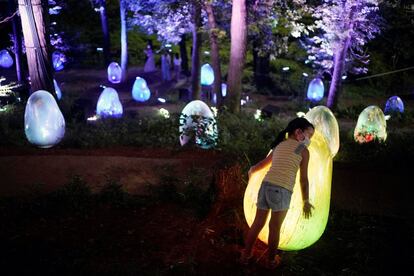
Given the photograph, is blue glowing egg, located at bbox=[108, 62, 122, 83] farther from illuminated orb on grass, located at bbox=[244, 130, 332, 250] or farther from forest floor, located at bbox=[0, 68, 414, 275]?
illuminated orb on grass, located at bbox=[244, 130, 332, 250]

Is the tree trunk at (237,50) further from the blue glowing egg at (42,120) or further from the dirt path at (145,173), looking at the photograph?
the blue glowing egg at (42,120)

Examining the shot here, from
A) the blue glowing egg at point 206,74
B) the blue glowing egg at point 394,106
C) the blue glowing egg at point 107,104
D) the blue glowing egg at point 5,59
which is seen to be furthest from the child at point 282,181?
the blue glowing egg at point 5,59

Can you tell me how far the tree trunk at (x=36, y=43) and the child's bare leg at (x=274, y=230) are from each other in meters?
8.57

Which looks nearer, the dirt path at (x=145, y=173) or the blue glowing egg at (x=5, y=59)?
the dirt path at (x=145, y=173)

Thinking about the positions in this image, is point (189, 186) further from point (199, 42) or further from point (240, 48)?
point (199, 42)

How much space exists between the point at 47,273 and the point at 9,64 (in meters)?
24.0

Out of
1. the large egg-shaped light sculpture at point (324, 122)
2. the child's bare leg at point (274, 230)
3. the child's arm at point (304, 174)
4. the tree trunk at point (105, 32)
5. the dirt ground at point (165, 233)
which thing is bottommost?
the dirt ground at point (165, 233)

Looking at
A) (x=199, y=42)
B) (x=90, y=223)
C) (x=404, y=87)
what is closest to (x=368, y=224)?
(x=90, y=223)

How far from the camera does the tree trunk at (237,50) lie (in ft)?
38.8

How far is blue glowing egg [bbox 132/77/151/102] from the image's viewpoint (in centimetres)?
1817

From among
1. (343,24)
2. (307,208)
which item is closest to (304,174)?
(307,208)

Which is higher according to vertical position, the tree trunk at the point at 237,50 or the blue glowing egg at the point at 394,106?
the tree trunk at the point at 237,50

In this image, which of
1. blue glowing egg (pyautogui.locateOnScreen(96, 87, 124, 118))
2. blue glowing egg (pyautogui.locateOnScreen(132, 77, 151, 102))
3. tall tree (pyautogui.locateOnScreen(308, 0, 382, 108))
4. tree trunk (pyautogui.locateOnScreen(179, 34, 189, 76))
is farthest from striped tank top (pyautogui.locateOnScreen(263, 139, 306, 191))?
tree trunk (pyautogui.locateOnScreen(179, 34, 189, 76))

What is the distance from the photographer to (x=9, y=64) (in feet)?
82.1
